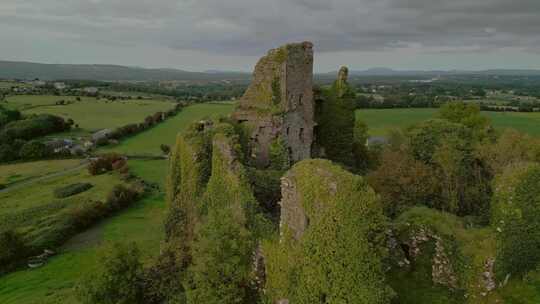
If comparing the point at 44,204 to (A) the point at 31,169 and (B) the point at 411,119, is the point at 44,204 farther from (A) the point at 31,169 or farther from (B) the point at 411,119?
(B) the point at 411,119

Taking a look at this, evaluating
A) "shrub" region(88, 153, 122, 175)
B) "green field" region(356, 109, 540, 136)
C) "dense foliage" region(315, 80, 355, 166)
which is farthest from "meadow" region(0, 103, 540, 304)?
"dense foliage" region(315, 80, 355, 166)

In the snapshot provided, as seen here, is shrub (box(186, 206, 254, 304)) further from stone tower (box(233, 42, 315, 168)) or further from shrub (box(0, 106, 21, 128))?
shrub (box(0, 106, 21, 128))

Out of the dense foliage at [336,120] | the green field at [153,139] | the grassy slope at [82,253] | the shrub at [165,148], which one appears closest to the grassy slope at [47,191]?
the grassy slope at [82,253]

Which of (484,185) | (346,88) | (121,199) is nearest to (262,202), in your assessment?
(346,88)

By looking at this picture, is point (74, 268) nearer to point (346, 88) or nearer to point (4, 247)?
point (4, 247)

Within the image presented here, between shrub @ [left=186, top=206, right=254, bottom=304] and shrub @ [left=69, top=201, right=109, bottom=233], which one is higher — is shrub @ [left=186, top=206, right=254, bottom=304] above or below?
above

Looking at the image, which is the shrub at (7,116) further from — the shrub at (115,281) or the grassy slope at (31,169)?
the shrub at (115,281)
